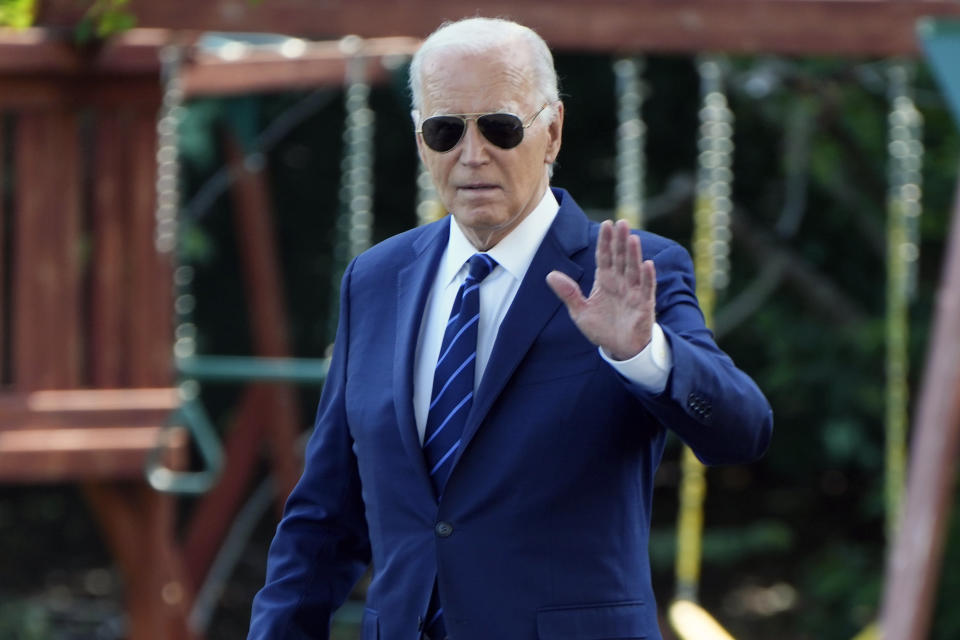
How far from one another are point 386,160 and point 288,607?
24.5 feet

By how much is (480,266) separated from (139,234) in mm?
3337

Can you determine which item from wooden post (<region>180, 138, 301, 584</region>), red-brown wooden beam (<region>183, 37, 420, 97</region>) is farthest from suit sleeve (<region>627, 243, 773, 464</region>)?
wooden post (<region>180, 138, 301, 584</region>)

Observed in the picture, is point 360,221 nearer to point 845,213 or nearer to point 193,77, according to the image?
point 193,77

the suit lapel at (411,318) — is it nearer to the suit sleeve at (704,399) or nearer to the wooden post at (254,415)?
the suit sleeve at (704,399)

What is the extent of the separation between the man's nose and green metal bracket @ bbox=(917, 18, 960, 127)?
293 cm

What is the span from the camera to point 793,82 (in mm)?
7816

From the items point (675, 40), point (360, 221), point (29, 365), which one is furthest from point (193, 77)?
point (675, 40)

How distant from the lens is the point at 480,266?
2.08 meters

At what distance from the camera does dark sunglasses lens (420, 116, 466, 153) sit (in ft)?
6.72

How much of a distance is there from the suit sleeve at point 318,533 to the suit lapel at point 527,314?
11.1 inches

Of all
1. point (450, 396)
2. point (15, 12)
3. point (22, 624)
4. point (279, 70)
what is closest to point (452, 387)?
point (450, 396)

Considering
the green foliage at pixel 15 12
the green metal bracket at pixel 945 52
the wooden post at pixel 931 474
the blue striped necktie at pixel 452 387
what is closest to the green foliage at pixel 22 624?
the wooden post at pixel 931 474

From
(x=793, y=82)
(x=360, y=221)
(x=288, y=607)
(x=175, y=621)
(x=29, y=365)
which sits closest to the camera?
(x=288, y=607)

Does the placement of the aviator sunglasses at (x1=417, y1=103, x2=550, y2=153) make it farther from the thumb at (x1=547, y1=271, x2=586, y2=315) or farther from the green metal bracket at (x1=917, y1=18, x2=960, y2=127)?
the green metal bracket at (x1=917, y1=18, x2=960, y2=127)
